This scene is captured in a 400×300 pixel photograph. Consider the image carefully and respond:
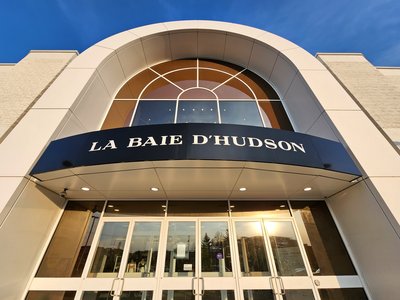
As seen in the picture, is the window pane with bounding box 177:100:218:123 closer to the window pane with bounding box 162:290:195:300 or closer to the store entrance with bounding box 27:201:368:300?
the store entrance with bounding box 27:201:368:300

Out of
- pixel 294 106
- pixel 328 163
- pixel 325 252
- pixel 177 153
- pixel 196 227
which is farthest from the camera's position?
pixel 294 106

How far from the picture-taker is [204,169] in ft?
15.1

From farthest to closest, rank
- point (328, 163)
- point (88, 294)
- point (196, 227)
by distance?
point (196, 227) < point (88, 294) < point (328, 163)

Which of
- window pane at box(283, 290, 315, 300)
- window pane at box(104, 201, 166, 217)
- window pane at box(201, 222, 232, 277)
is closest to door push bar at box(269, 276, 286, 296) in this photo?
window pane at box(283, 290, 315, 300)

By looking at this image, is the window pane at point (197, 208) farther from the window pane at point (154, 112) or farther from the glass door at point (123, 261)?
the window pane at point (154, 112)

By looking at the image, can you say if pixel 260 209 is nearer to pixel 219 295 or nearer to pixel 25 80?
pixel 219 295

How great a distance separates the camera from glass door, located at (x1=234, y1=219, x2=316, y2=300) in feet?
16.1

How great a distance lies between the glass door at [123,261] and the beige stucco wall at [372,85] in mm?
7490

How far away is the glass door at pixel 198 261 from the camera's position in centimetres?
490

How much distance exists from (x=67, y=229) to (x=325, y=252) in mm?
7307

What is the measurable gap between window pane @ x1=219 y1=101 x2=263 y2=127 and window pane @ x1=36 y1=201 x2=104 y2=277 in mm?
5317

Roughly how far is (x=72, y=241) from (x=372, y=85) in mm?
11081

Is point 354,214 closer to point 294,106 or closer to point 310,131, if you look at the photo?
point 310,131

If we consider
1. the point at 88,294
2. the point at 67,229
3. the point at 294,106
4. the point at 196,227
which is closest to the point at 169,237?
the point at 196,227
